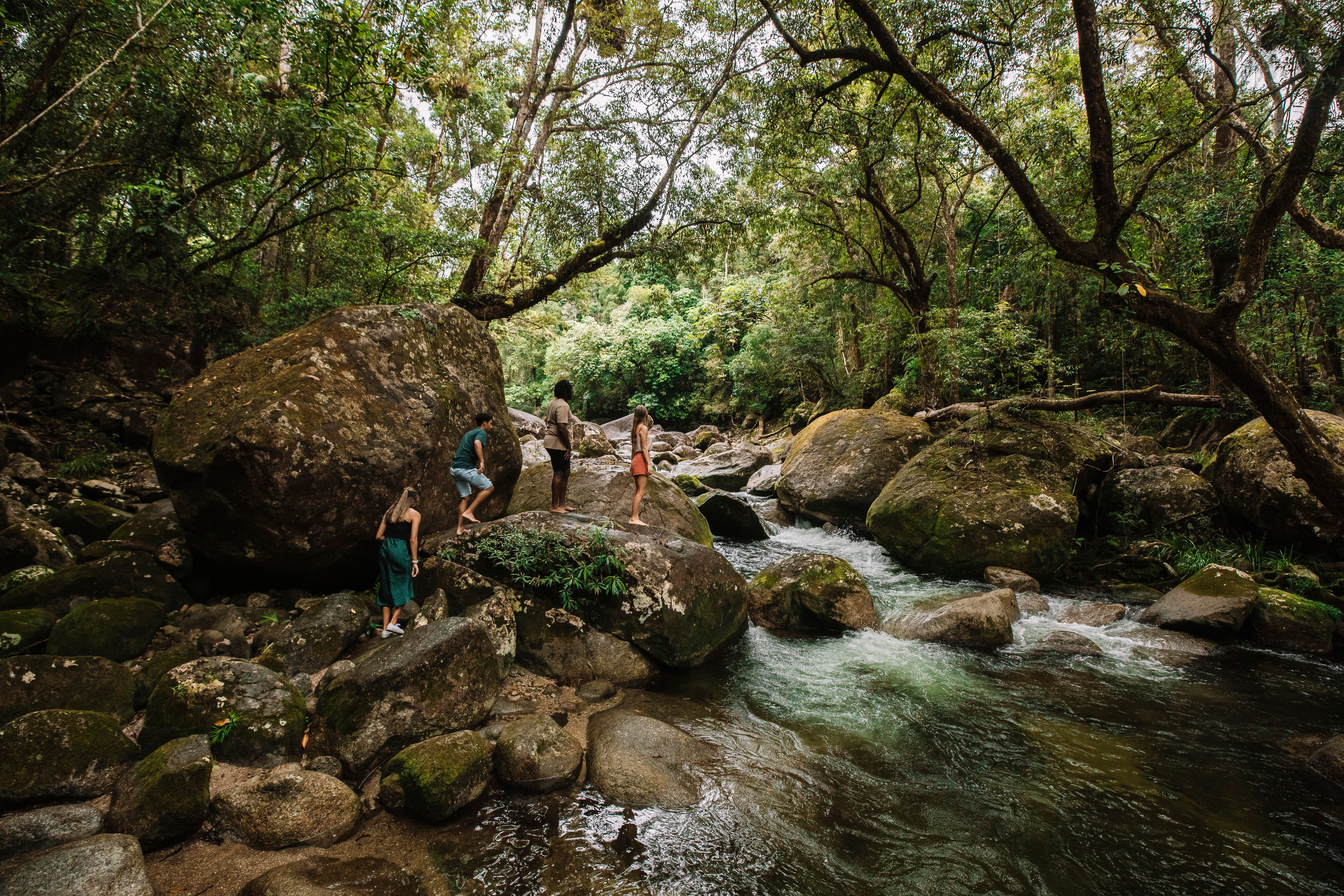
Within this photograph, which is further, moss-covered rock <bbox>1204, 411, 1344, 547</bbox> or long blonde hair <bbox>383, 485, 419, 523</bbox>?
moss-covered rock <bbox>1204, 411, 1344, 547</bbox>

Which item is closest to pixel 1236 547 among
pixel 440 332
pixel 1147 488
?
pixel 1147 488

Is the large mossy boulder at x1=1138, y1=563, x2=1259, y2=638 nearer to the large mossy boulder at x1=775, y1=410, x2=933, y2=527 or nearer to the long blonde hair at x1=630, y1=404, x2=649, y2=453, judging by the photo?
the large mossy boulder at x1=775, y1=410, x2=933, y2=527

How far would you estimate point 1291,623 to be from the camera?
20.8 ft

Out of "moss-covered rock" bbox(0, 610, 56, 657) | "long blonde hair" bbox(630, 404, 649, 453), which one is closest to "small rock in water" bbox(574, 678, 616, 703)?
"long blonde hair" bbox(630, 404, 649, 453)

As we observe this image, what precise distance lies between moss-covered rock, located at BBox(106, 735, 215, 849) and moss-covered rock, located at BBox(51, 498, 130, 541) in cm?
427

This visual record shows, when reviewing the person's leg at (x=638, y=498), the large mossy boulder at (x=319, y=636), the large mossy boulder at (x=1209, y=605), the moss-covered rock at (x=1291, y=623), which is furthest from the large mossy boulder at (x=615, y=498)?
the moss-covered rock at (x=1291, y=623)

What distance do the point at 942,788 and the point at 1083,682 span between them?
113 inches

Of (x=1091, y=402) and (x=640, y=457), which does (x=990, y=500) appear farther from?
(x=640, y=457)

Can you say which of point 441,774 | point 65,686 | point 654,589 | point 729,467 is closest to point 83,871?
point 441,774

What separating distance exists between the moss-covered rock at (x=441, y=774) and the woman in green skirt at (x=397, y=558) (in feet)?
5.66

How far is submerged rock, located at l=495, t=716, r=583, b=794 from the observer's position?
376 centimetres

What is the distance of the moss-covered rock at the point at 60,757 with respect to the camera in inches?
117

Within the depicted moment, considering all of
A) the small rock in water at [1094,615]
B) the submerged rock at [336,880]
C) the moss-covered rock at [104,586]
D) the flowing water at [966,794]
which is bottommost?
the flowing water at [966,794]

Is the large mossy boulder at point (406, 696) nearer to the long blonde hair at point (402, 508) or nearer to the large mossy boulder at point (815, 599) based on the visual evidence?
the long blonde hair at point (402, 508)
